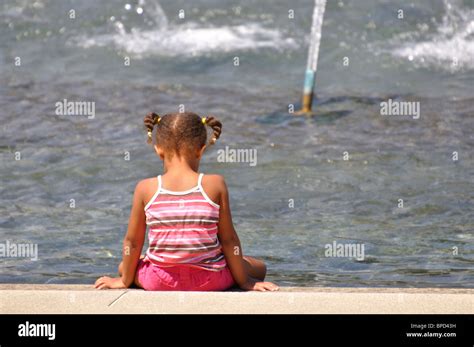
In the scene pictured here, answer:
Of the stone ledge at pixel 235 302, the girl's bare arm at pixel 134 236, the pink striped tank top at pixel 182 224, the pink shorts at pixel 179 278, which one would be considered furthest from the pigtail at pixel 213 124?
the stone ledge at pixel 235 302

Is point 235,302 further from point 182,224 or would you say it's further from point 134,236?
point 134,236

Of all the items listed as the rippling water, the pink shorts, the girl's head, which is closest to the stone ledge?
the pink shorts

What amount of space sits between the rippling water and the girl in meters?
1.38

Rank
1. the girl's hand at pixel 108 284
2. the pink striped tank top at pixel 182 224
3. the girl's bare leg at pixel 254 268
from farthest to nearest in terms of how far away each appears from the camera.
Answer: the girl's bare leg at pixel 254 268 < the girl's hand at pixel 108 284 < the pink striped tank top at pixel 182 224

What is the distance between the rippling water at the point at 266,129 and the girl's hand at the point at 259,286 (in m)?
1.24

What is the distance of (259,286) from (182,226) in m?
0.48

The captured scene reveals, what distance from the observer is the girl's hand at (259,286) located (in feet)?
17.1

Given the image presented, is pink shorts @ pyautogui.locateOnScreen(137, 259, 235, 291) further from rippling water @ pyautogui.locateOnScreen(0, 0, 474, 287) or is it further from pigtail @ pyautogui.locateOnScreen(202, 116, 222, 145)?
rippling water @ pyautogui.locateOnScreen(0, 0, 474, 287)

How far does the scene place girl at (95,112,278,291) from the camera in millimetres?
5105

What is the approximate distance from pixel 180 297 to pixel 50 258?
8.59ft

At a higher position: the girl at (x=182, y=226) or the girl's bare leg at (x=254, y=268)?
the girl at (x=182, y=226)

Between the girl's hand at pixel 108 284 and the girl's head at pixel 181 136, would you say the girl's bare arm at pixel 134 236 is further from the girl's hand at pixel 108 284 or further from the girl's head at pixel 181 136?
the girl's head at pixel 181 136

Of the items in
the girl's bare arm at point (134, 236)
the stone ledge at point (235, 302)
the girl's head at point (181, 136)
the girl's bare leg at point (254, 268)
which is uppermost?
the girl's head at point (181, 136)
